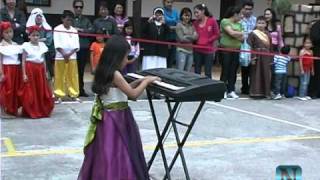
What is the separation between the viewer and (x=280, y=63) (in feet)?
36.3

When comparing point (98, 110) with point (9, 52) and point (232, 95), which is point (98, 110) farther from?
point (232, 95)

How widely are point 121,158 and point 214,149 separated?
2388mm

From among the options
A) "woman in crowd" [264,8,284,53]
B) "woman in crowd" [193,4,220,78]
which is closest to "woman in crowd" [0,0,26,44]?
"woman in crowd" [193,4,220,78]

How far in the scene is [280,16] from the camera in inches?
469

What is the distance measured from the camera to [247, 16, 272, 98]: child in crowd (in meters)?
10.9

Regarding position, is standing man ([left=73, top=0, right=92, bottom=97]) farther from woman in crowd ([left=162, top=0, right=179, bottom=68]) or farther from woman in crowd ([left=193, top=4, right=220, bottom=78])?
woman in crowd ([left=193, top=4, right=220, bottom=78])

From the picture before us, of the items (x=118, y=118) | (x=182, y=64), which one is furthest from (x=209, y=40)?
(x=118, y=118)

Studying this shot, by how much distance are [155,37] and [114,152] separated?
6.12m

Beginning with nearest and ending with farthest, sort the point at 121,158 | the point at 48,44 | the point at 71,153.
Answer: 1. the point at 121,158
2. the point at 71,153
3. the point at 48,44

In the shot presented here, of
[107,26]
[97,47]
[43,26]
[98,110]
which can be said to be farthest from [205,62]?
[98,110]

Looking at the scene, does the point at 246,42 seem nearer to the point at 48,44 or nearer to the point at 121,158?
the point at 48,44

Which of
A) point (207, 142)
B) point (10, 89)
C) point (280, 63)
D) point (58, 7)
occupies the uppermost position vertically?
point (58, 7)

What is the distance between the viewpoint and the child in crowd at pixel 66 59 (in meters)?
9.74

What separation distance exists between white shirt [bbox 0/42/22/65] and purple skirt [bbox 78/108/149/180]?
163 inches
